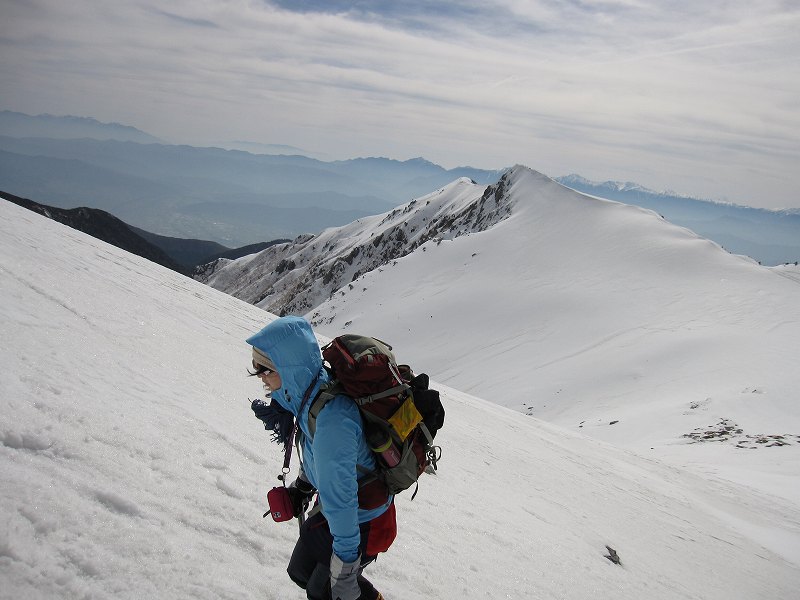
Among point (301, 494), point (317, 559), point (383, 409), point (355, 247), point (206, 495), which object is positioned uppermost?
point (383, 409)

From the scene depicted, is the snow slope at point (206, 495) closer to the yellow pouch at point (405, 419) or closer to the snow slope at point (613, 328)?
the yellow pouch at point (405, 419)

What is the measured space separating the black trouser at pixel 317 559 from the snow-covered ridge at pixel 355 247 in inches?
2661

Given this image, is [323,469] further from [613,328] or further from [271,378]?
[613,328]

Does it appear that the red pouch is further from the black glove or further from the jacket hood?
the jacket hood

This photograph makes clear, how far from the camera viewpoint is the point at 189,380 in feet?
24.8

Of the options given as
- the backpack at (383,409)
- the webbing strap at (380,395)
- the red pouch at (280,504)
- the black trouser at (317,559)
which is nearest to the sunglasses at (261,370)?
the backpack at (383,409)

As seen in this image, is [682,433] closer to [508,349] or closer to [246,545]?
[508,349]

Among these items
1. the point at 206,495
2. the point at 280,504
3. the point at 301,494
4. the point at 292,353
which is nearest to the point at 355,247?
the point at 206,495

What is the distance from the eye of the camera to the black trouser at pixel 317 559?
11.0 ft

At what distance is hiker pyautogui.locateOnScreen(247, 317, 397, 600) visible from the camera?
2.96 meters

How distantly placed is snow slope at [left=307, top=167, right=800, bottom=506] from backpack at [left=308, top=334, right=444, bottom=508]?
1661 centimetres

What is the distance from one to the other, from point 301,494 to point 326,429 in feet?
3.49

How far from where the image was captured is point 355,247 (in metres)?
124

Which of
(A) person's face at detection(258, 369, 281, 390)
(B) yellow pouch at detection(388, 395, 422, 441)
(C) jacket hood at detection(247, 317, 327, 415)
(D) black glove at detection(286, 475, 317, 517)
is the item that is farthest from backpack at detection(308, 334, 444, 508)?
(D) black glove at detection(286, 475, 317, 517)
